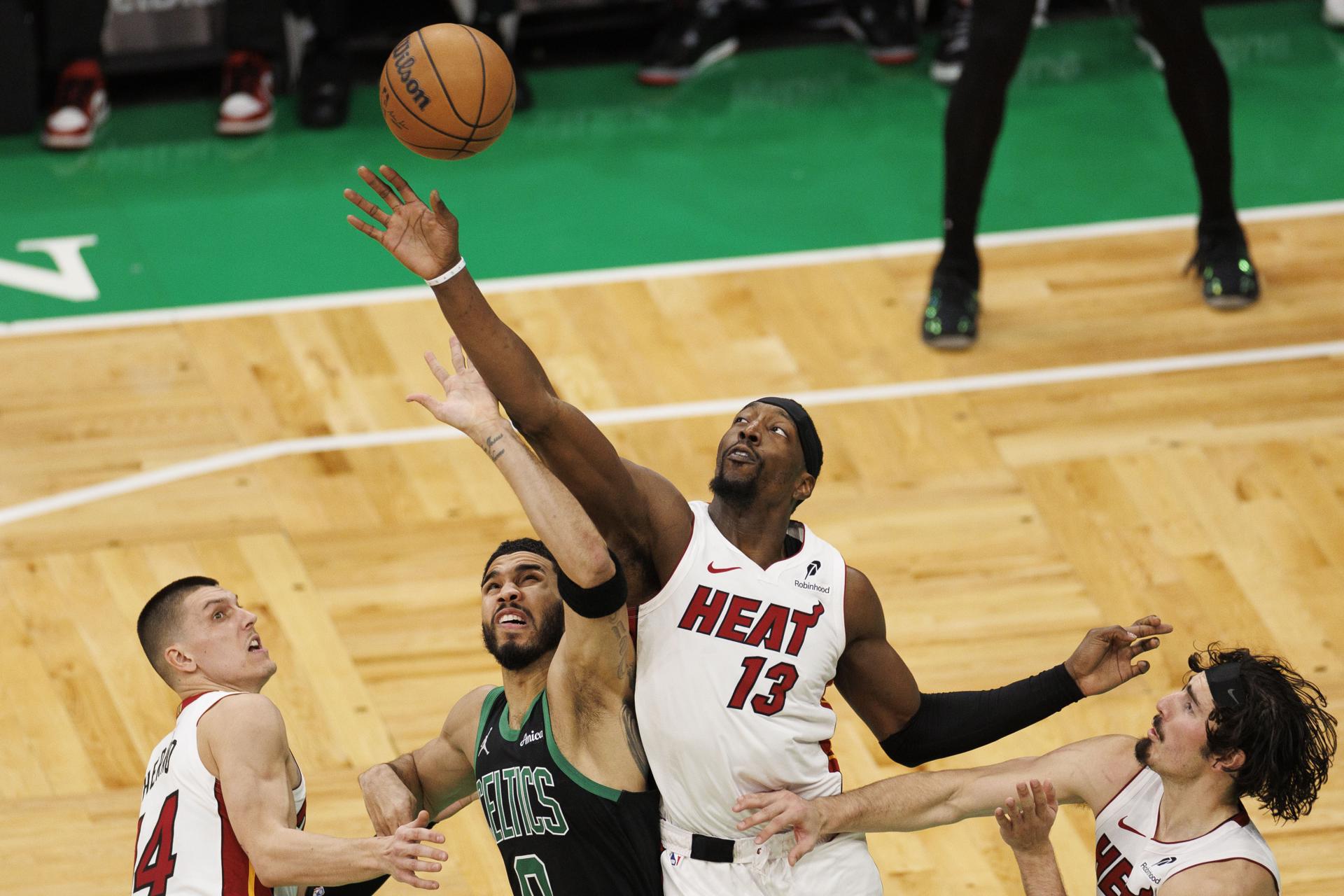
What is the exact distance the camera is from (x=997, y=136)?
764cm

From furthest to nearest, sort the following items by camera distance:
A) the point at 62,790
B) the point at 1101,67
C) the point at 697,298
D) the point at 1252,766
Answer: the point at 1101,67, the point at 697,298, the point at 62,790, the point at 1252,766

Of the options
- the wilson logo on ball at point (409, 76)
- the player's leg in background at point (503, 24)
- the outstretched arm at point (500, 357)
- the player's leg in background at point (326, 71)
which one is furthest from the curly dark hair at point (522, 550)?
the player's leg in background at point (326, 71)

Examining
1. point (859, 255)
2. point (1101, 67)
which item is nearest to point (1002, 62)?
point (859, 255)

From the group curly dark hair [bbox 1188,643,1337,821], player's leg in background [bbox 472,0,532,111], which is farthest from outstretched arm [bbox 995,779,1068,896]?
player's leg in background [bbox 472,0,532,111]

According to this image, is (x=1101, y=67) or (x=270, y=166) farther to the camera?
(x=1101, y=67)

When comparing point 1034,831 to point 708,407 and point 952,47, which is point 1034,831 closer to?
point 708,407

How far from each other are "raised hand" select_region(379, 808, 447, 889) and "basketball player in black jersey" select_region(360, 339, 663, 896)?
1.06 feet

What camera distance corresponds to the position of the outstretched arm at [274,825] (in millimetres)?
4215

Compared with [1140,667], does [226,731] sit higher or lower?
lower

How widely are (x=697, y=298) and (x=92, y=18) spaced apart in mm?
3499

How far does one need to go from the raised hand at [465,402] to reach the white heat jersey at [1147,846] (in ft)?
5.54

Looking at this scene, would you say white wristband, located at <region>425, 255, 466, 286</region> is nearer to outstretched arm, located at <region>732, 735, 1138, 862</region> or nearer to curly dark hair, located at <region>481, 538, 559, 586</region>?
curly dark hair, located at <region>481, 538, 559, 586</region>

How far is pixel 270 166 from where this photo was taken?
9141mm

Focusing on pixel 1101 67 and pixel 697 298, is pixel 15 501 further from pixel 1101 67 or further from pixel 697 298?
pixel 1101 67
